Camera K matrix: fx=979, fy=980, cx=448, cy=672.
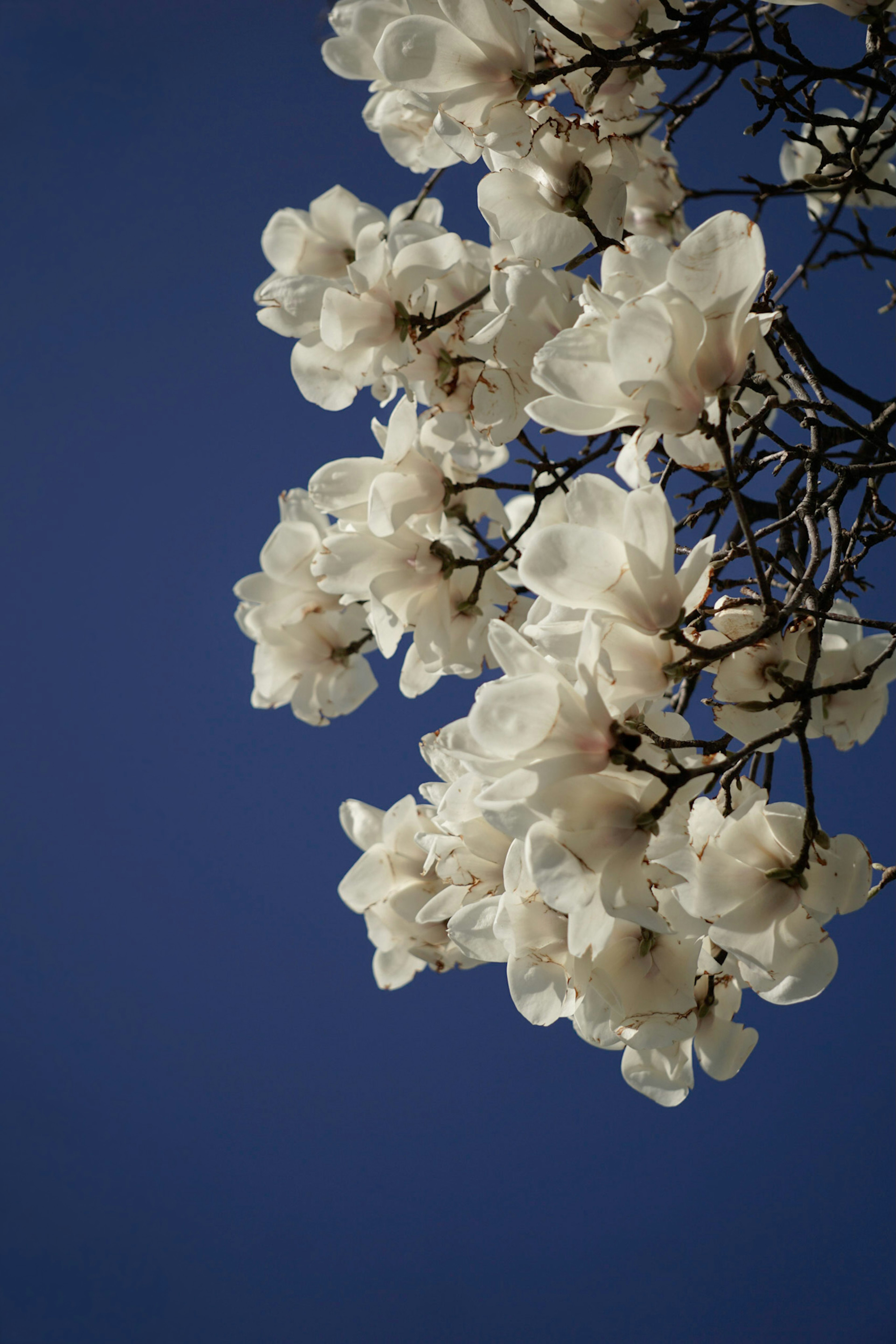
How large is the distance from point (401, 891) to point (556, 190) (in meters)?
0.46

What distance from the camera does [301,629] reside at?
79 cm

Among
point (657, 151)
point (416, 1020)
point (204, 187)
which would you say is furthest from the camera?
point (416, 1020)

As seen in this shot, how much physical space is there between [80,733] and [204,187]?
0.99 meters

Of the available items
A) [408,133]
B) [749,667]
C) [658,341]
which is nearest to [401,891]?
[749,667]

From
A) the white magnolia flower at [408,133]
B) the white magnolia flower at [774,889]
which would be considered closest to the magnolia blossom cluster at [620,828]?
the white magnolia flower at [774,889]

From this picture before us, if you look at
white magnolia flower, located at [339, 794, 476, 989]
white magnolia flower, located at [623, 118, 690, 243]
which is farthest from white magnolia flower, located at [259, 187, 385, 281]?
white magnolia flower, located at [339, 794, 476, 989]

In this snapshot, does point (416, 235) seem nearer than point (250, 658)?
Yes

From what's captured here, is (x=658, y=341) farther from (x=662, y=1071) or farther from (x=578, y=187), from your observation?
(x=662, y=1071)

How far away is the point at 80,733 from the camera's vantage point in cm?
177

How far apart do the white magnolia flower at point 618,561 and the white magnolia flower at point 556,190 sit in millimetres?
226

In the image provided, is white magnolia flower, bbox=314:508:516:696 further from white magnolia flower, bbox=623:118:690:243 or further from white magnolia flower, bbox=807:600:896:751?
white magnolia flower, bbox=623:118:690:243

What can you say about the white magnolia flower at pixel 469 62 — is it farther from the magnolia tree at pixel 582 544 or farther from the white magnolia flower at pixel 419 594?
the white magnolia flower at pixel 419 594

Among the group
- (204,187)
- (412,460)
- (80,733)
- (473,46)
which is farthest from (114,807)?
(473,46)

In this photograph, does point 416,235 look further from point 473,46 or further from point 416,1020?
point 416,1020
